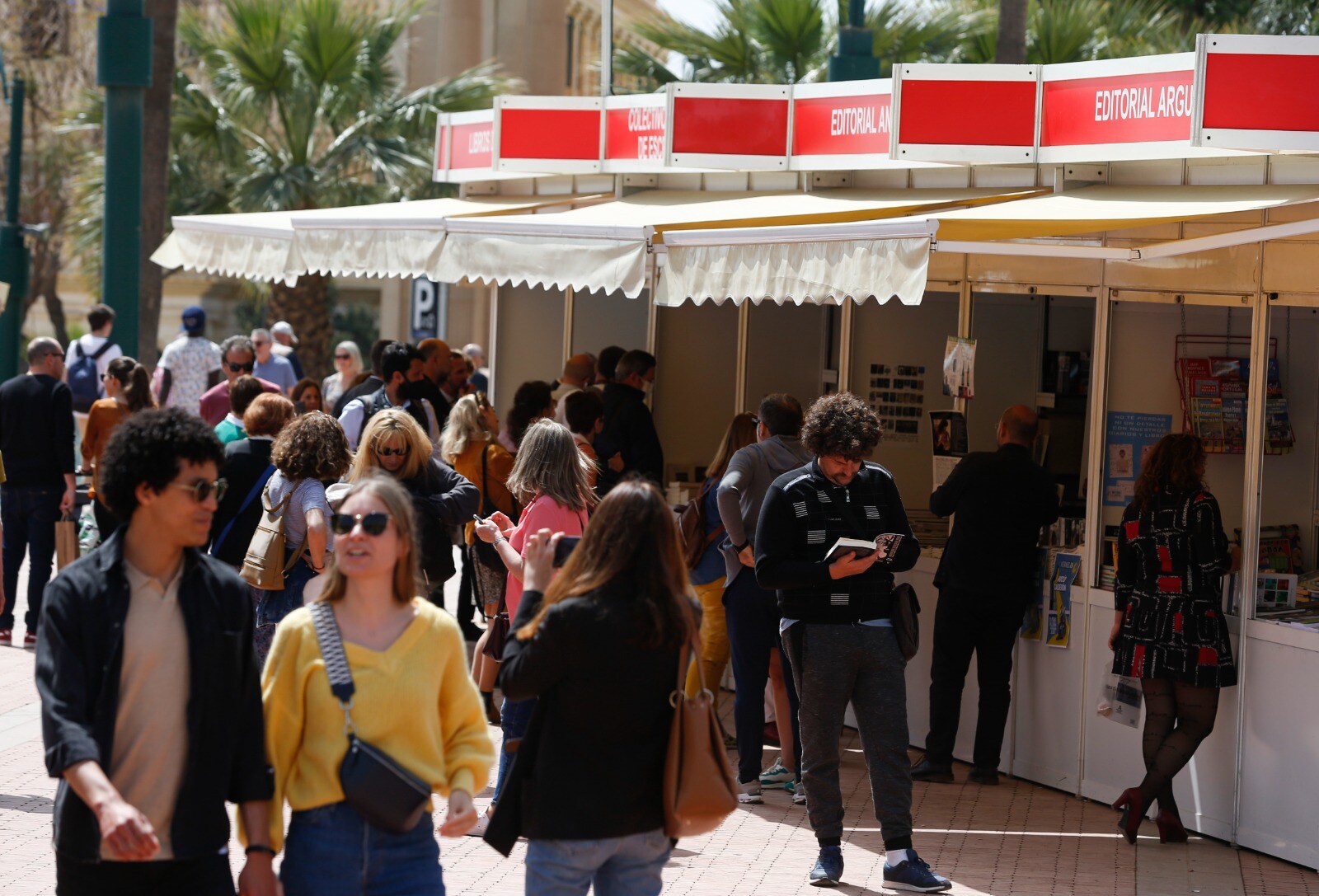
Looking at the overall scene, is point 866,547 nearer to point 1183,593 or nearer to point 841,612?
point 841,612

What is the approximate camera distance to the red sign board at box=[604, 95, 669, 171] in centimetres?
977

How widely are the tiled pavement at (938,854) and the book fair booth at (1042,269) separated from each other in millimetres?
252

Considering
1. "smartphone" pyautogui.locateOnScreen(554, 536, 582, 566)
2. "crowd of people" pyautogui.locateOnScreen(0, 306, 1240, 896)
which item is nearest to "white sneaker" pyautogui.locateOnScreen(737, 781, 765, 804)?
"crowd of people" pyautogui.locateOnScreen(0, 306, 1240, 896)

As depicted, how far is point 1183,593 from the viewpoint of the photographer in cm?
658

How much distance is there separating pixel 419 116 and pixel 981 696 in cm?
1478

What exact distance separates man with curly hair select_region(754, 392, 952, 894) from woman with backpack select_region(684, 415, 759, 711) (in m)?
1.71

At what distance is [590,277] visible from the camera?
7590mm

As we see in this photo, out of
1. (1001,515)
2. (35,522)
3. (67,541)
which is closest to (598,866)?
(1001,515)

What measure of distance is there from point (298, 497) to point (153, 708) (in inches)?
121

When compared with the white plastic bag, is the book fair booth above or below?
above

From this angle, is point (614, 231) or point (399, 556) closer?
point (399, 556)

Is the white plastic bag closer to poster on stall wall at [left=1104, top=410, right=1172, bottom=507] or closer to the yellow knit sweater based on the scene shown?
poster on stall wall at [left=1104, top=410, right=1172, bottom=507]

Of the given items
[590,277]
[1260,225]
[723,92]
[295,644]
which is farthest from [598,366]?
[295,644]

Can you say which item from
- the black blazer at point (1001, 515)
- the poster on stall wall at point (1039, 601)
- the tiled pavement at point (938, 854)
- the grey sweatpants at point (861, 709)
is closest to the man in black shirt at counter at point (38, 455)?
the tiled pavement at point (938, 854)
